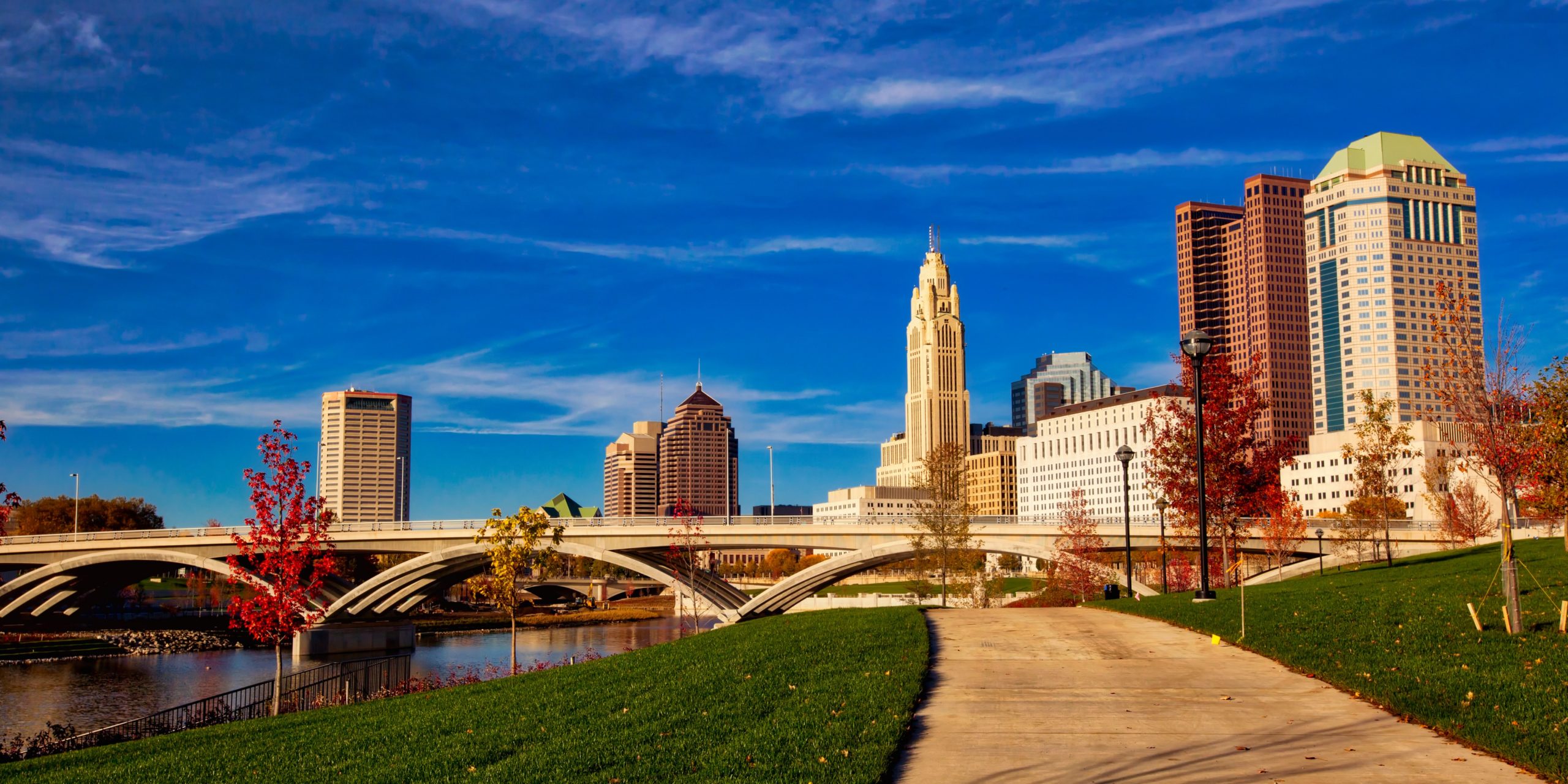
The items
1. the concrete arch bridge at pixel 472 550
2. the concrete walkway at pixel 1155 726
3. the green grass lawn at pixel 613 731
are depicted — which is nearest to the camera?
the concrete walkway at pixel 1155 726

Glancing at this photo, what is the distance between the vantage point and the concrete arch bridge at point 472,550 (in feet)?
226

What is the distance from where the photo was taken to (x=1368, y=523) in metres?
52.8

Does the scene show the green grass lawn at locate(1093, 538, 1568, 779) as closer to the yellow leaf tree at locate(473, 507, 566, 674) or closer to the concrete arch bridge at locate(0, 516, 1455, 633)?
the yellow leaf tree at locate(473, 507, 566, 674)

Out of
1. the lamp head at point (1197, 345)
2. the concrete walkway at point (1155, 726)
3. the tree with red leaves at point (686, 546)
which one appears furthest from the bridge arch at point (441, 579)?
the concrete walkway at point (1155, 726)

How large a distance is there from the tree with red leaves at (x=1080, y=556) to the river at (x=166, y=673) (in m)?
21.3

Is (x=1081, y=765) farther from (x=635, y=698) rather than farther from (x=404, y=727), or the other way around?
(x=404, y=727)

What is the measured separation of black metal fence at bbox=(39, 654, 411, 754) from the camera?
23406 mm

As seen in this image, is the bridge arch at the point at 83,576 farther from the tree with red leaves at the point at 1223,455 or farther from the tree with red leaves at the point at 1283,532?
the tree with red leaves at the point at 1223,455

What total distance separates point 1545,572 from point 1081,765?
21028 millimetres

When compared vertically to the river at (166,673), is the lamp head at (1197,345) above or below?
above

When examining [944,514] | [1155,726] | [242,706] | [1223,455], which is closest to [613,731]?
[1155,726]

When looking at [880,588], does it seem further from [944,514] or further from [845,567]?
[944,514]

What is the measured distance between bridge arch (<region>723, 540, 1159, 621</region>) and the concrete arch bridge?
86mm

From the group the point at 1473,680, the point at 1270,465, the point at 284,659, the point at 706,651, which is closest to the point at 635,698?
the point at 706,651
